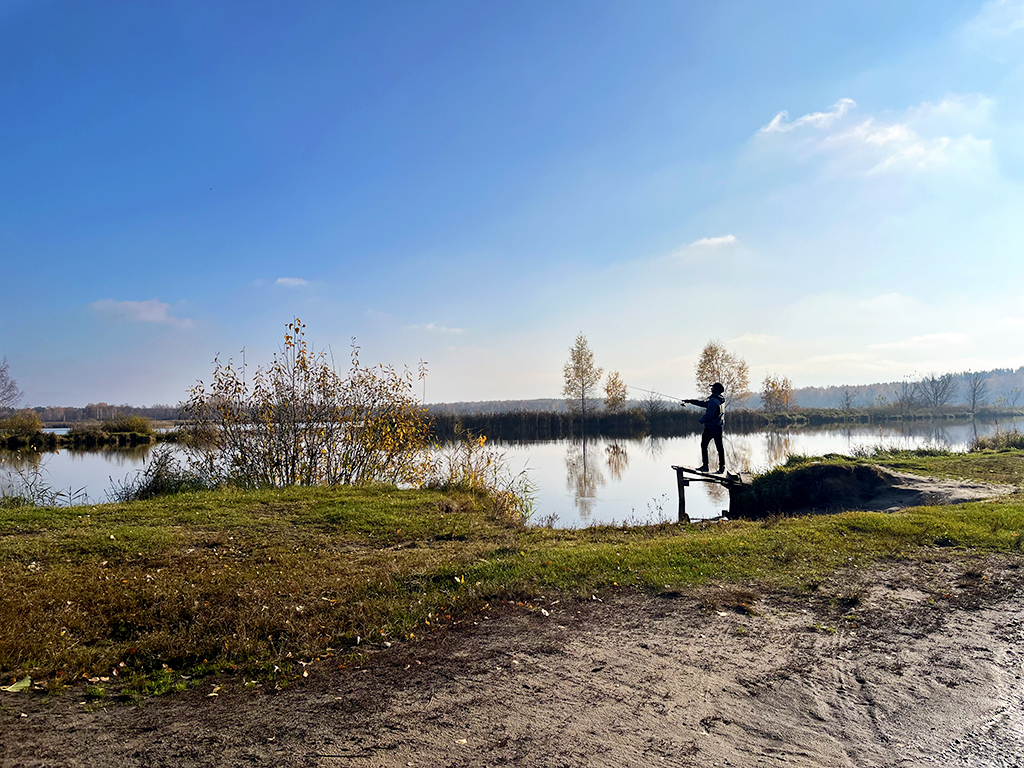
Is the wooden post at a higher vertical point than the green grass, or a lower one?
lower

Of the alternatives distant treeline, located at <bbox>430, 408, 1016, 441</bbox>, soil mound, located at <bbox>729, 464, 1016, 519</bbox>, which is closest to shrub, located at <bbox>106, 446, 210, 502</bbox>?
soil mound, located at <bbox>729, 464, 1016, 519</bbox>

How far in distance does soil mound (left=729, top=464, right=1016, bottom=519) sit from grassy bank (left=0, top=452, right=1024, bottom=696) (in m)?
1.58

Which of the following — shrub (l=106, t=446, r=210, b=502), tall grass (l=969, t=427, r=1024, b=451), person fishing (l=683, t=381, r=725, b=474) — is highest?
person fishing (l=683, t=381, r=725, b=474)

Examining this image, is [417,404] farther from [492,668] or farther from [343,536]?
[492,668]

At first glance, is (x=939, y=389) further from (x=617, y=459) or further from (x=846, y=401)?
(x=617, y=459)

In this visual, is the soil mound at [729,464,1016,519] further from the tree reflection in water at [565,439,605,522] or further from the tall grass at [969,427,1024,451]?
the tall grass at [969,427,1024,451]

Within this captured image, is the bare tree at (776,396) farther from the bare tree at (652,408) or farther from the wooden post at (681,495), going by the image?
the wooden post at (681,495)

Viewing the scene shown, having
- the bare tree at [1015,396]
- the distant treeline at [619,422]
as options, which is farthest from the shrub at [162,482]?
the bare tree at [1015,396]

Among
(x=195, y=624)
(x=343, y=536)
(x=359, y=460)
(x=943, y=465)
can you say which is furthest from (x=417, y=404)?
(x=943, y=465)

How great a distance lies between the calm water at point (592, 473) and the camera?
16.0 meters

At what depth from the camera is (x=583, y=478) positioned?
23.0m

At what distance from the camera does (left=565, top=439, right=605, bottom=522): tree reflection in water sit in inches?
667

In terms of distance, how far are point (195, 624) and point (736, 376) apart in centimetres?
6457

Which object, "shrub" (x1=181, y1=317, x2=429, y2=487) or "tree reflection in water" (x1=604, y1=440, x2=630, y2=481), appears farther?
"tree reflection in water" (x1=604, y1=440, x2=630, y2=481)
